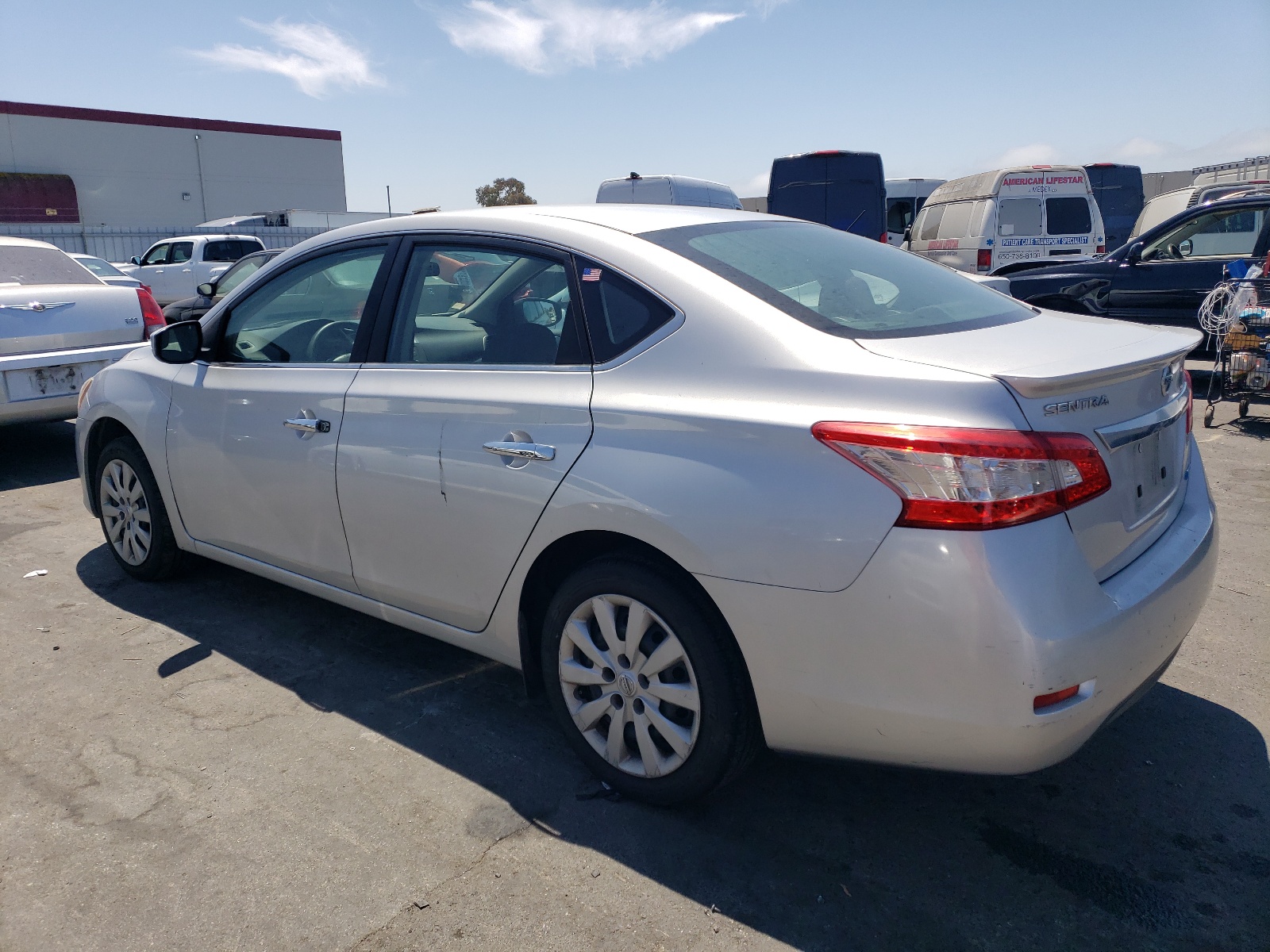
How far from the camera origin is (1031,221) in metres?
13.7

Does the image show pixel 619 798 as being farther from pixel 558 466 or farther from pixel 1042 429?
pixel 1042 429

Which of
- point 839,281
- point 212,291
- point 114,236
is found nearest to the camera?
point 839,281

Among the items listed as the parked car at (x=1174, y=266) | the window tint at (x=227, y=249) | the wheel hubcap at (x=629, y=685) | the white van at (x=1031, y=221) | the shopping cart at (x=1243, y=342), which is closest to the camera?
the wheel hubcap at (x=629, y=685)

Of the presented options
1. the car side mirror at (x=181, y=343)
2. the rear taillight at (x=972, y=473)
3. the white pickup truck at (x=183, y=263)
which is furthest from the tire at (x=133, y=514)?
the white pickup truck at (x=183, y=263)

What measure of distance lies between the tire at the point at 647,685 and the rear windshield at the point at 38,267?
637cm

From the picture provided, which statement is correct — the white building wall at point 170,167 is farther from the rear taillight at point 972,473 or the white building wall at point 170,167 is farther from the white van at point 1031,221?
the rear taillight at point 972,473

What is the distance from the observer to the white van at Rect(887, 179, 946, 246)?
24.1 meters

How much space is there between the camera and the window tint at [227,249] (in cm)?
1925

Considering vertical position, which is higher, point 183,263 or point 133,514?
point 183,263

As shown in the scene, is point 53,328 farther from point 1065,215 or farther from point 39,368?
point 1065,215

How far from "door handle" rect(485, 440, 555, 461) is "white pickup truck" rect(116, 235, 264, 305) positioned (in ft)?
58.2

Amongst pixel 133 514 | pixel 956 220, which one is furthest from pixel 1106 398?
pixel 956 220

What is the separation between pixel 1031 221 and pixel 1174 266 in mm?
4180

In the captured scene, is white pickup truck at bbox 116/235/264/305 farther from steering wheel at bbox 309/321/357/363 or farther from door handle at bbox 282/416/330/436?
door handle at bbox 282/416/330/436
